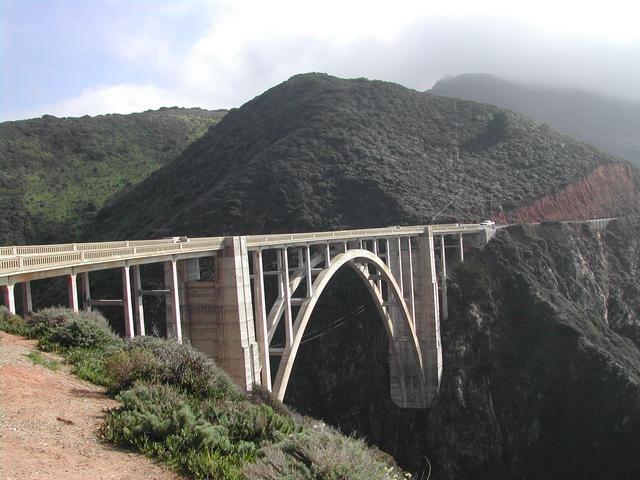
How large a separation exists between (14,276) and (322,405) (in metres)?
31.7

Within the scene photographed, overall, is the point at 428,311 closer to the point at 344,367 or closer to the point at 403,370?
the point at 403,370

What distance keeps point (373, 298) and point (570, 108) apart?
146 meters

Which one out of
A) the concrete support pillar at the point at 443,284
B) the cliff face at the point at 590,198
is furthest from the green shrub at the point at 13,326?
the cliff face at the point at 590,198

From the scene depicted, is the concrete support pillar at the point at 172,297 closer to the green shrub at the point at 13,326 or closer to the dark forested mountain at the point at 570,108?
the green shrub at the point at 13,326

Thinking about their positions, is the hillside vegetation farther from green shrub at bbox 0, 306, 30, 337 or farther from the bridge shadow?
the bridge shadow

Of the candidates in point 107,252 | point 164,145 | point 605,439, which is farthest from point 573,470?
point 164,145

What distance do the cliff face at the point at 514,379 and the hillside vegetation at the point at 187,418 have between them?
28.0 metres

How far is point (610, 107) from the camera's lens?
15262 cm

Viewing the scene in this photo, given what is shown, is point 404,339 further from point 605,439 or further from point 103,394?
point 103,394

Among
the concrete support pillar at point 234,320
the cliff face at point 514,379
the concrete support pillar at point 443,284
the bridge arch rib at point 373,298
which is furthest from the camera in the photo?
the concrete support pillar at point 443,284

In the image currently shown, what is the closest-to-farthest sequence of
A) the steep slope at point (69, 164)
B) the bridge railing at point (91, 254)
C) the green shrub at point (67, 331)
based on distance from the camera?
the bridge railing at point (91, 254)
the green shrub at point (67, 331)
the steep slope at point (69, 164)

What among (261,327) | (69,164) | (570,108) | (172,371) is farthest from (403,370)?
(570,108)

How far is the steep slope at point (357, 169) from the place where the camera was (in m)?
50.6

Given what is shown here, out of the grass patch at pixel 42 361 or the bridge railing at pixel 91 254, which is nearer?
the grass patch at pixel 42 361
